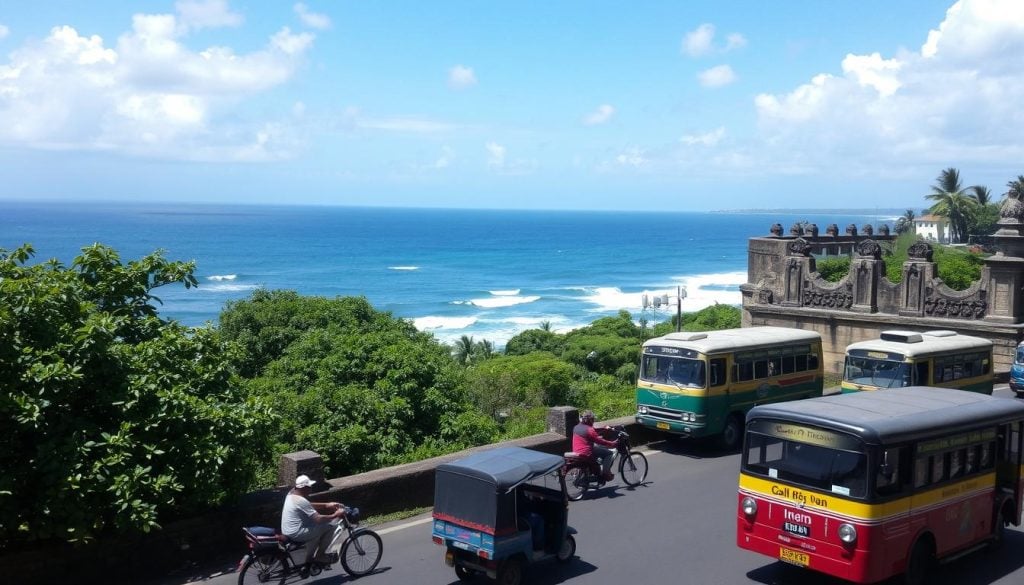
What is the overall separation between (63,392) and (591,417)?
24.7 ft

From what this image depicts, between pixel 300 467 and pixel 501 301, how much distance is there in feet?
301

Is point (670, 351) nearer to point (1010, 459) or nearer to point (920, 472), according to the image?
point (1010, 459)

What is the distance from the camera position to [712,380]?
1798 cm

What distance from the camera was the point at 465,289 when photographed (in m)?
116

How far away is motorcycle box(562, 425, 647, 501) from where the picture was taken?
46.7 feet

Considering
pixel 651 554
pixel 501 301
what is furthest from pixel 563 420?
pixel 501 301

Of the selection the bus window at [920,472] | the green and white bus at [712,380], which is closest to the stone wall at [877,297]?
the green and white bus at [712,380]

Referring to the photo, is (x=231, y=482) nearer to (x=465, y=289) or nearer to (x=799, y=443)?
(x=799, y=443)

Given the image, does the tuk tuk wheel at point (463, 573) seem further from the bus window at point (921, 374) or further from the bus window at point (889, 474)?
the bus window at point (921, 374)

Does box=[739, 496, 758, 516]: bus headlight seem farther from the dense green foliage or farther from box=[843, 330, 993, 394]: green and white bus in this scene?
box=[843, 330, 993, 394]: green and white bus

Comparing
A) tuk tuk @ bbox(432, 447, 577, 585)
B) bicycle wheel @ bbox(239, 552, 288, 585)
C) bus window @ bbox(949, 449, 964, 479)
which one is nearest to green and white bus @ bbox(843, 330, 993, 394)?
bus window @ bbox(949, 449, 964, 479)

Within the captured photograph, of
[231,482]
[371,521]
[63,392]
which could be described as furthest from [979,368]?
[63,392]

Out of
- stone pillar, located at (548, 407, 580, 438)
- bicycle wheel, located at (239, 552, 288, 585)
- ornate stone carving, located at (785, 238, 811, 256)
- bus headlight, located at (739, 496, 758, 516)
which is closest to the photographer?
bicycle wheel, located at (239, 552, 288, 585)

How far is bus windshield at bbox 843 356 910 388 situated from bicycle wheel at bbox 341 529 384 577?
13642 millimetres
